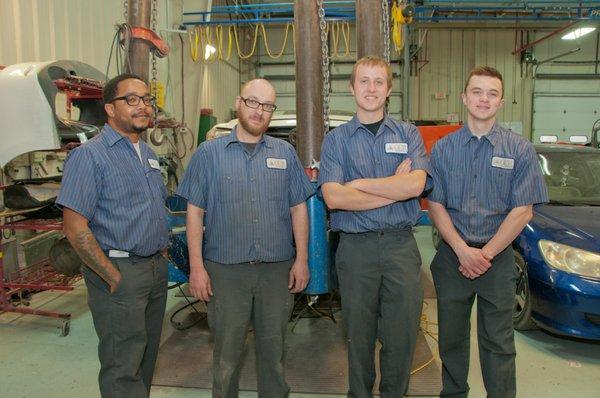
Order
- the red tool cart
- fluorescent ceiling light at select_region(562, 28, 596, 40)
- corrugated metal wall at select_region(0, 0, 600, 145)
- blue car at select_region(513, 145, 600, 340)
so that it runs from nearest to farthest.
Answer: blue car at select_region(513, 145, 600, 340)
the red tool cart
corrugated metal wall at select_region(0, 0, 600, 145)
fluorescent ceiling light at select_region(562, 28, 596, 40)

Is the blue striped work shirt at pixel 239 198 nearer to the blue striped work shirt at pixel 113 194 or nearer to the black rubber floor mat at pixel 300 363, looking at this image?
the blue striped work shirt at pixel 113 194

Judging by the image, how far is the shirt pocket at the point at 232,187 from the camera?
6.96 ft

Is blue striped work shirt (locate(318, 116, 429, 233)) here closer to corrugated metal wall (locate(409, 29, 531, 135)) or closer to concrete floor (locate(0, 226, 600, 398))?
concrete floor (locate(0, 226, 600, 398))

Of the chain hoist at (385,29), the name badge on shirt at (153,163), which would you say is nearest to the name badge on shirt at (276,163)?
the name badge on shirt at (153,163)

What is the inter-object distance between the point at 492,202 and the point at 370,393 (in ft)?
3.54

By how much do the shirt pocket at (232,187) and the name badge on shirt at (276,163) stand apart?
0.51 ft

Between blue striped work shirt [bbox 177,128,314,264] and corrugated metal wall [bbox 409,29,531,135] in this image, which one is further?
corrugated metal wall [bbox 409,29,531,135]

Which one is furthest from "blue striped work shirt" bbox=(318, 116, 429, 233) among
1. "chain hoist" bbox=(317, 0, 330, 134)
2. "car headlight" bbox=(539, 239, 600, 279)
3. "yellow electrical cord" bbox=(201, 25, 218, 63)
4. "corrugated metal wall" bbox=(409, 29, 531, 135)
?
"corrugated metal wall" bbox=(409, 29, 531, 135)

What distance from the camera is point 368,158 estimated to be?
219 centimetres

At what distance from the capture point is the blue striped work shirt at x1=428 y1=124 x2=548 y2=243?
2172 mm

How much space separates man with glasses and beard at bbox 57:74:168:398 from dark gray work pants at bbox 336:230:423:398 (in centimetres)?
90

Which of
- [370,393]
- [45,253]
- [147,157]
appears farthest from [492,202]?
[45,253]

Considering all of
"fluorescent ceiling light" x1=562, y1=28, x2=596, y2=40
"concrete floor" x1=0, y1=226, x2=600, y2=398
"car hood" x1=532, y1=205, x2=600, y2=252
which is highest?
"fluorescent ceiling light" x1=562, y1=28, x2=596, y2=40

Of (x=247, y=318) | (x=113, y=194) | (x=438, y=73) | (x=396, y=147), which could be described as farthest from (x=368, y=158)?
(x=438, y=73)
